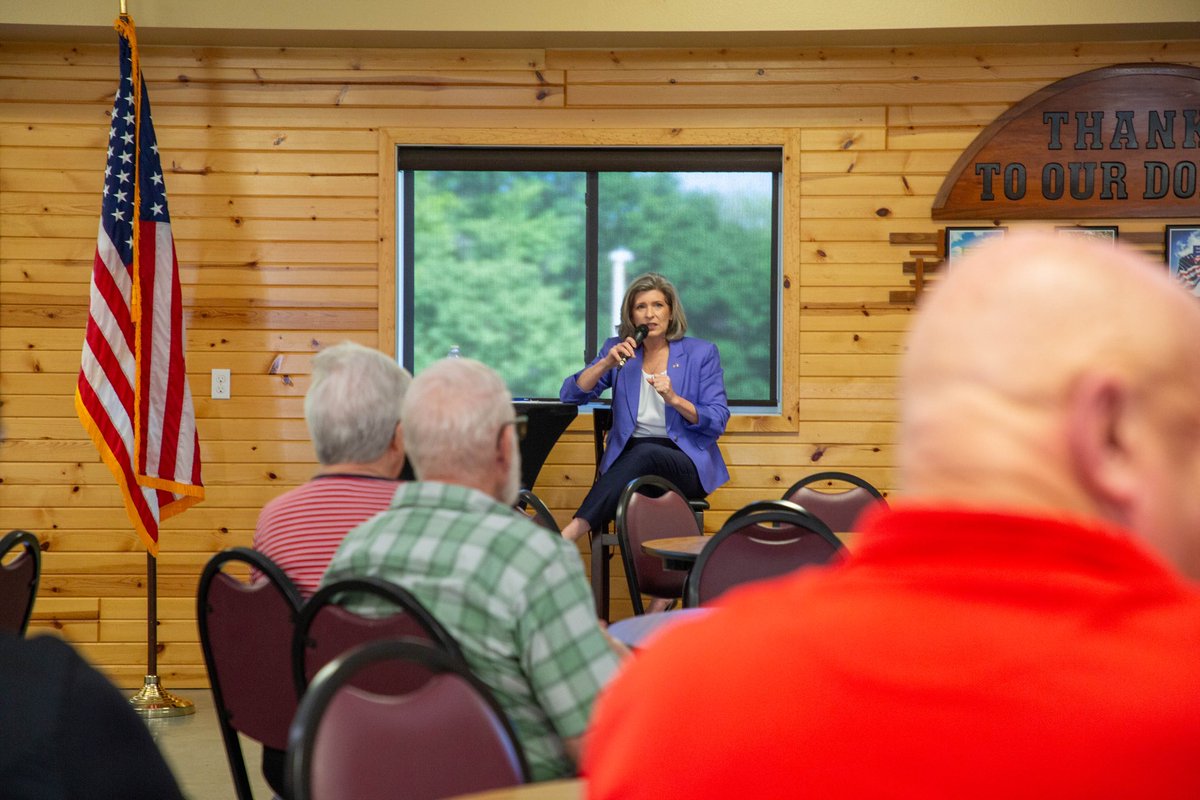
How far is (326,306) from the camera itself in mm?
5473

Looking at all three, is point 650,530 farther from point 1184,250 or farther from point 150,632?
point 1184,250

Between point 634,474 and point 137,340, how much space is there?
209cm

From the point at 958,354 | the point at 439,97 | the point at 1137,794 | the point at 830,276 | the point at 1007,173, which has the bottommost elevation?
the point at 1137,794

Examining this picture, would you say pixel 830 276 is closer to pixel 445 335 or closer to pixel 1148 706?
pixel 445 335

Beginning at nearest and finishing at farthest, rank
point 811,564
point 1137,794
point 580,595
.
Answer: point 1137,794 < point 580,595 < point 811,564

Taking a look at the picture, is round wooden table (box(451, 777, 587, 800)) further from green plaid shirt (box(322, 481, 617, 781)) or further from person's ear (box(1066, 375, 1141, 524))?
person's ear (box(1066, 375, 1141, 524))

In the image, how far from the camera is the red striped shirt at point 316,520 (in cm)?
233

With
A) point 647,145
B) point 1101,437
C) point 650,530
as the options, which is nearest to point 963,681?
point 1101,437

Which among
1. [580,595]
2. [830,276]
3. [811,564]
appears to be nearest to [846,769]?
[580,595]

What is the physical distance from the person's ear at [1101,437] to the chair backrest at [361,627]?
123 centimetres

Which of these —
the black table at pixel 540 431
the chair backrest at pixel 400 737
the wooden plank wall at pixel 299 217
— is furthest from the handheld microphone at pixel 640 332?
the chair backrest at pixel 400 737

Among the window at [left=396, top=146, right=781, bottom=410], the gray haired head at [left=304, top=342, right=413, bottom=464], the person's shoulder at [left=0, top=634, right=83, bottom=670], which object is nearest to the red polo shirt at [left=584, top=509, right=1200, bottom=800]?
the person's shoulder at [left=0, top=634, right=83, bottom=670]

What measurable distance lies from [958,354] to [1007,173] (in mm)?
5149

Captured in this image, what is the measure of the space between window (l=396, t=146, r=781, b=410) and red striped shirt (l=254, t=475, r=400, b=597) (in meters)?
3.30
